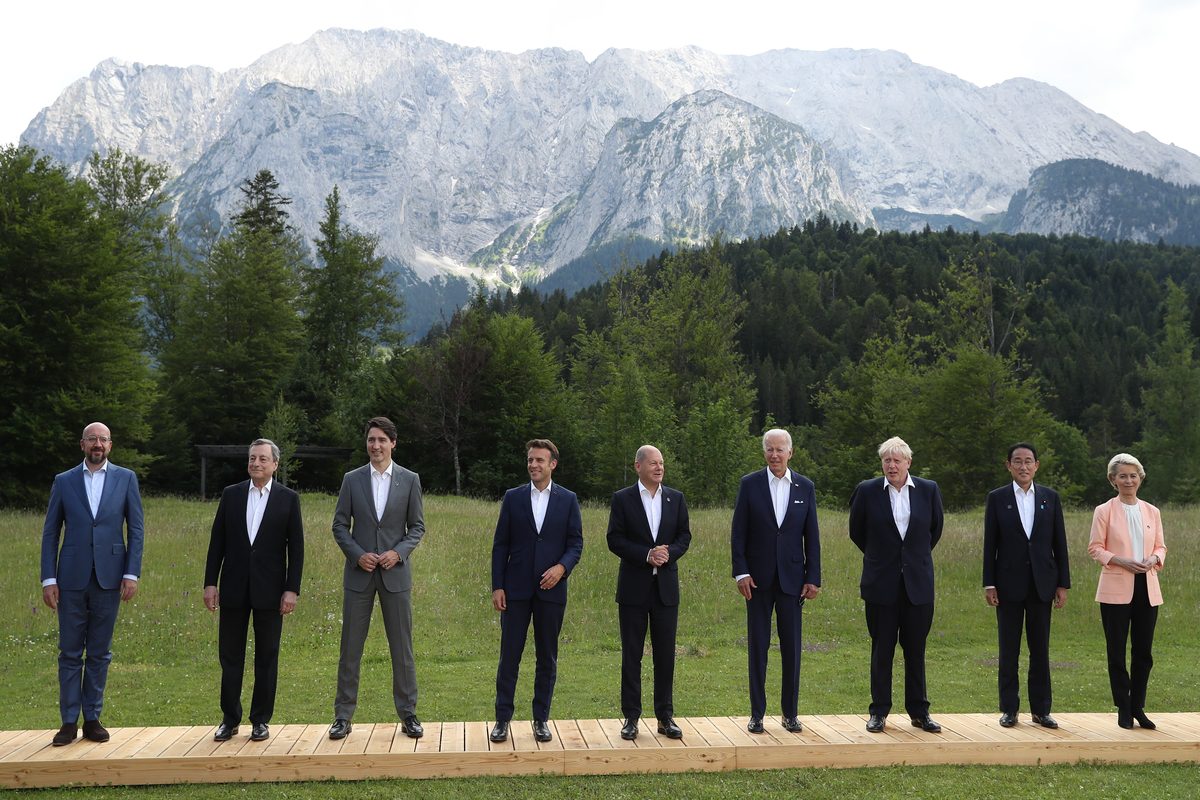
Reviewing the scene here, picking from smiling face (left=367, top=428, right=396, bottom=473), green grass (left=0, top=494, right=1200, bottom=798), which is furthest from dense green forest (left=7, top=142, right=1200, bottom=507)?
smiling face (left=367, top=428, right=396, bottom=473)

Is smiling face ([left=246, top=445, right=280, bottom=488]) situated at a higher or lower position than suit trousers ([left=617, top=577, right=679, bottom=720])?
higher

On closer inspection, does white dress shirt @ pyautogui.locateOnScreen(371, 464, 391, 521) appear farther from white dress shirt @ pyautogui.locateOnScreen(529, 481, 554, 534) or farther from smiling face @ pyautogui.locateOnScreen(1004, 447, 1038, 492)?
smiling face @ pyautogui.locateOnScreen(1004, 447, 1038, 492)

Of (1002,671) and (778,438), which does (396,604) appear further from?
(1002,671)

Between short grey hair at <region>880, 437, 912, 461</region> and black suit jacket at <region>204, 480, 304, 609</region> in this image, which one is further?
short grey hair at <region>880, 437, 912, 461</region>

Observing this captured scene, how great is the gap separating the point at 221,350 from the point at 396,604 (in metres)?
44.3

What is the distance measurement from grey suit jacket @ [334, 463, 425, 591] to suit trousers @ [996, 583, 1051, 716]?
5479 millimetres

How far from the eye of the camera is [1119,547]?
8.61 m

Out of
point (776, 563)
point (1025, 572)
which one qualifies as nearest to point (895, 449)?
point (776, 563)

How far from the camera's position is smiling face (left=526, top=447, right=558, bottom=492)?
26.6 ft

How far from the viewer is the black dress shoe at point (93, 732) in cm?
782

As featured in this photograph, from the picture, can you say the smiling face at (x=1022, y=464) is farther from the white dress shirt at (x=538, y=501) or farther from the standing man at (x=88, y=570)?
the standing man at (x=88, y=570)

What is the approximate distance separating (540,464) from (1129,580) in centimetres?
554

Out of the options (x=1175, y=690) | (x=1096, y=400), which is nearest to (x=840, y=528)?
(x=1175, y=690)

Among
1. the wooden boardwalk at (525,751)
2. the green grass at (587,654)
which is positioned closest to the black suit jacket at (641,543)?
the wooden boardwalk at (525,751)
